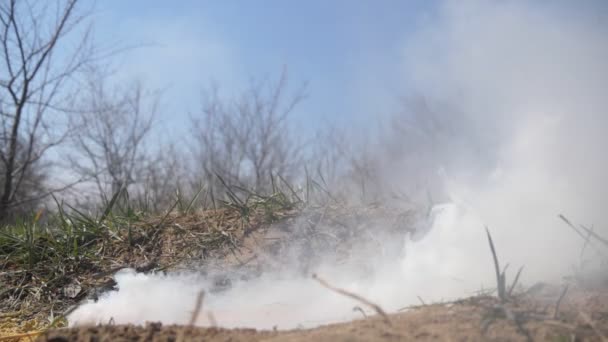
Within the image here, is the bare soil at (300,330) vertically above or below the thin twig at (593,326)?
above

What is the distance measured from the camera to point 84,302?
10.3ft

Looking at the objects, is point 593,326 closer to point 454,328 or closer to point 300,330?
point 454,328

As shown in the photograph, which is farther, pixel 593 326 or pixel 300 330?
pixel 300 330

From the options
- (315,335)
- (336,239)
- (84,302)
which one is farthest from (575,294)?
(84,302)

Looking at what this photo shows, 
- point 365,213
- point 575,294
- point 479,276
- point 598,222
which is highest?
point 365,213

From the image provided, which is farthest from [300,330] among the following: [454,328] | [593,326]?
[593,326]

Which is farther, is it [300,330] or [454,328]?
[300,330]

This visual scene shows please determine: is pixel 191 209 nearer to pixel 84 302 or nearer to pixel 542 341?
pixel 84 302

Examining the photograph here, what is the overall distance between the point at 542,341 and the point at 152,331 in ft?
4.21

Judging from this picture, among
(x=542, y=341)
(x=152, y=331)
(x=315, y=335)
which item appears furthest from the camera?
(x=152, y=331)

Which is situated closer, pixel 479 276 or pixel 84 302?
pixel 479 276

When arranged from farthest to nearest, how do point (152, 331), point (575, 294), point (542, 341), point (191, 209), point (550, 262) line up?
1. point (191, 209)
2. point (550, 262)
3. point (575, 294)
4. point (152, 331)
5. point (542, 341)

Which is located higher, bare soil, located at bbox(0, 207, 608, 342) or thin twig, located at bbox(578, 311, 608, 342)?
bare soil, located at bbox(0, 207, 608, 342)

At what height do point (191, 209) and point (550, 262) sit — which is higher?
point (191, 209)
